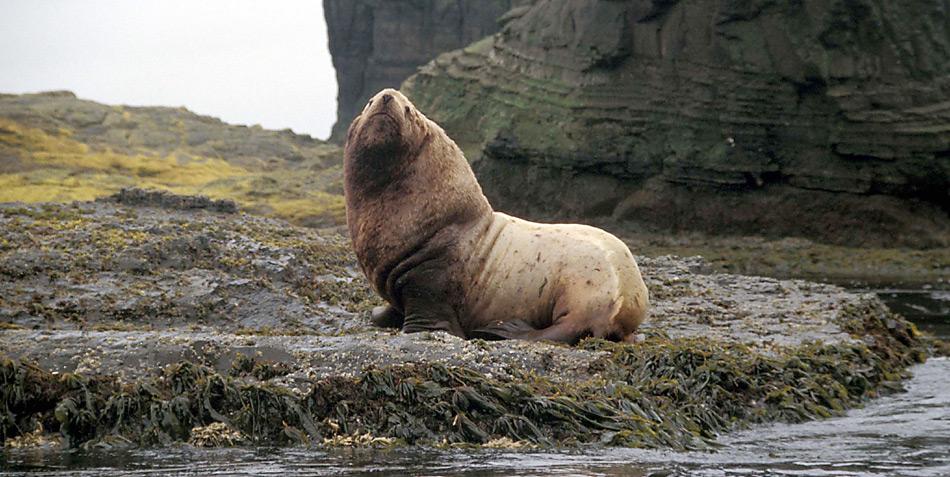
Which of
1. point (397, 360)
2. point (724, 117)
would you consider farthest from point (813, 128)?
point (397, 360)

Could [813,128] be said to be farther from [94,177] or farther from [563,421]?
[563,421]

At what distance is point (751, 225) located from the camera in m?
27.4

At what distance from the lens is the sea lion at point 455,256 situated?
9594 millimetres

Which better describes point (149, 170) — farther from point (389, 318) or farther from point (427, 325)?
point (427, 325)

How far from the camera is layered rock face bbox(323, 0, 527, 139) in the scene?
50.7 metres

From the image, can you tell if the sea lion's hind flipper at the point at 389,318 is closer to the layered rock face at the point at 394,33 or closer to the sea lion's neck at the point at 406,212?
the sea lion's neck at the point at 406,212

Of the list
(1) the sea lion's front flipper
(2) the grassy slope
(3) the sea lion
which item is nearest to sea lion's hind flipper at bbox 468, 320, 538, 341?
(3) the sea lion

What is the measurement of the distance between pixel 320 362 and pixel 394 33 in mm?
44370

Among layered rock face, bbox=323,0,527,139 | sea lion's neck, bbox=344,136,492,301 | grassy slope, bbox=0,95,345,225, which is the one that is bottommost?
grassy slope, bbox=0,95,345,225

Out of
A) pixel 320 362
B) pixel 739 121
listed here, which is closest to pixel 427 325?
pixel 320 362

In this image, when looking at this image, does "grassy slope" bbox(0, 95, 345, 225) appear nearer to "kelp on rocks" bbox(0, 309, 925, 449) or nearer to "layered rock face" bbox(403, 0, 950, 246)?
"layered rock face" bbox(403, 0, 950, 246)

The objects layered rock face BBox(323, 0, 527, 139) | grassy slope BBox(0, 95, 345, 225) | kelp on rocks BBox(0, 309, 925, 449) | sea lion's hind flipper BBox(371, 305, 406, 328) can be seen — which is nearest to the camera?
kelp on rocks BBox(0, 309, 925, 449)

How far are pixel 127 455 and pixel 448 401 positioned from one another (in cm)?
174

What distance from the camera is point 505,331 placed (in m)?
9.61
